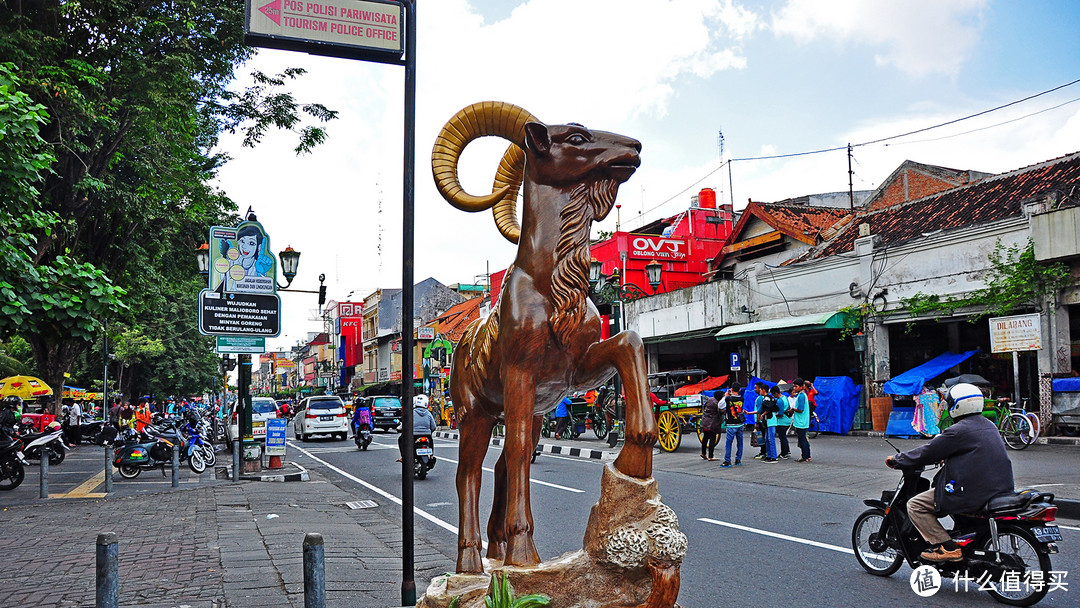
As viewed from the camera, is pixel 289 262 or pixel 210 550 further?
pixel 289 262

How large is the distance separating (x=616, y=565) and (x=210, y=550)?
5.58 metres

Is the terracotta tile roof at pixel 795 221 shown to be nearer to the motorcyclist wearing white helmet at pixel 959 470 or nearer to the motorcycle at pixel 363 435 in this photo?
the motorcycle at pixel 363 435

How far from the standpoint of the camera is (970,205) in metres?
19.1

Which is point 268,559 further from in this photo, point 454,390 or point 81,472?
point 81,472

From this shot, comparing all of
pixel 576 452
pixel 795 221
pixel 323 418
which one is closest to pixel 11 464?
pixel 576 452

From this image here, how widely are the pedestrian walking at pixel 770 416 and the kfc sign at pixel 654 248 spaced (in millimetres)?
16700

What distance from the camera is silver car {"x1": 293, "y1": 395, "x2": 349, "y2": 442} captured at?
26.0 m

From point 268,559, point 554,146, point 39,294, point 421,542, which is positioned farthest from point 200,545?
point 554,146

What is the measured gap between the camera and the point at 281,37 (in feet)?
13.1

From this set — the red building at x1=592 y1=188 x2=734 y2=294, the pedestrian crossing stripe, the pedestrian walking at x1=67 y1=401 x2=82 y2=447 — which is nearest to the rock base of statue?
the pedestrian crossing stripe

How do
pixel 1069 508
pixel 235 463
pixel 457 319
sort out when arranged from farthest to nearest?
pixel 457 319 → pixel 235 463 → pixel 1069 508

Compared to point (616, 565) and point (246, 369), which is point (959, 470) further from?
point (246, 369)

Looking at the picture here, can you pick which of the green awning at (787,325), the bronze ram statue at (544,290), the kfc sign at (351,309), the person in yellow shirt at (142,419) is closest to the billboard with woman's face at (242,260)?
the person in yellow shirt at (142,419)

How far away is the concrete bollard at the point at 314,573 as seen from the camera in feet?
11.3
